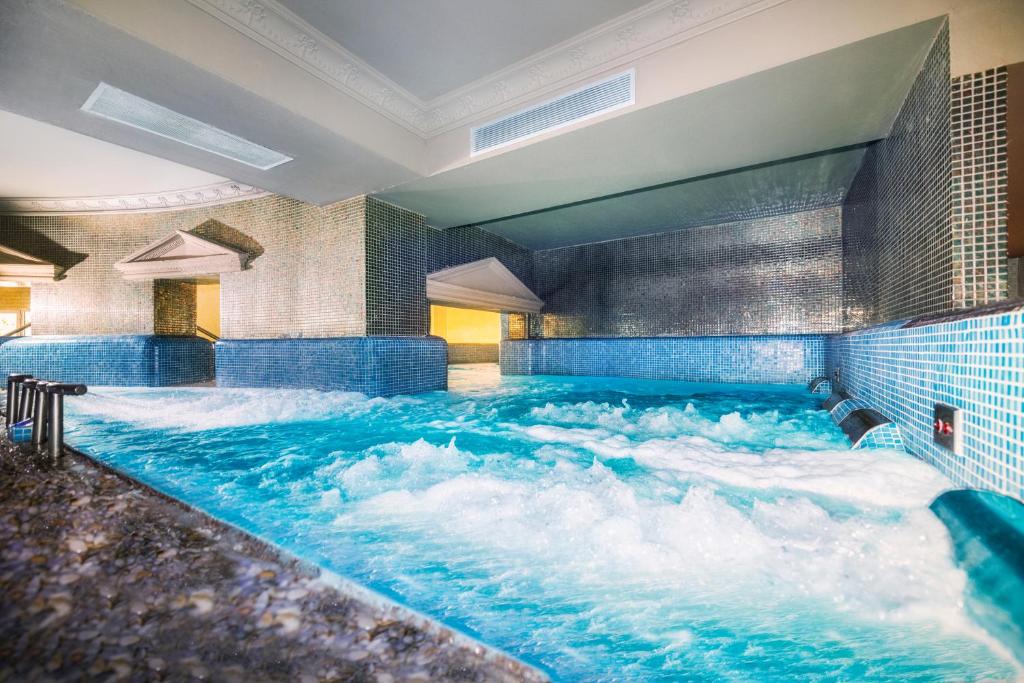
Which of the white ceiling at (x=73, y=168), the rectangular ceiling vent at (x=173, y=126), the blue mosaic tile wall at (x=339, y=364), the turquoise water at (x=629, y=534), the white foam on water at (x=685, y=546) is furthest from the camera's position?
the blue mosaic tile wall at (x=339, y=364)

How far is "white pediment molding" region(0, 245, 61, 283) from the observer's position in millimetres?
6750

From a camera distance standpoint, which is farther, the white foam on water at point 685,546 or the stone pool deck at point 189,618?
the white foam on water at point 685,546

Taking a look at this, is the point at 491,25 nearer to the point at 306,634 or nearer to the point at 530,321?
the point at 306,634

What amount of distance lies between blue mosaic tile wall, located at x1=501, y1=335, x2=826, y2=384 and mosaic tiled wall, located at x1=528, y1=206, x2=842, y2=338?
0.46 metres

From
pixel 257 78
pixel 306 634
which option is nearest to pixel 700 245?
pixel 257 78

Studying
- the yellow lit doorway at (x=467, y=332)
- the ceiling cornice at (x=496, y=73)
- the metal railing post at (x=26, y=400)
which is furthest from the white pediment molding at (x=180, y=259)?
the yellow lit doorway at (x=467, y=332)

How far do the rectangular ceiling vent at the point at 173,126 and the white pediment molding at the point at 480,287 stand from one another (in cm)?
262

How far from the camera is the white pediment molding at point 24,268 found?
266 inches

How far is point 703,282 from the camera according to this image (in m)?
7.54

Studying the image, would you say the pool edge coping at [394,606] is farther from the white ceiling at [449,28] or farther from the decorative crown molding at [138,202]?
the decorative crown molding at [138,202]

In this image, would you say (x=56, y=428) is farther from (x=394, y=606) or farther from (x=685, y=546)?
(x=685, y=546)

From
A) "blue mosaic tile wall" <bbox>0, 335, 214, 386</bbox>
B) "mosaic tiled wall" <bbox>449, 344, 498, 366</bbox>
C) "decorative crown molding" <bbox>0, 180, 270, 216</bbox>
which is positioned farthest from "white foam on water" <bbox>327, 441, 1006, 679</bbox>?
"mosaic tiled wall" <bbox>449, 344, 498, 366</bbox>

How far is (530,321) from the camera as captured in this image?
929 centimetres

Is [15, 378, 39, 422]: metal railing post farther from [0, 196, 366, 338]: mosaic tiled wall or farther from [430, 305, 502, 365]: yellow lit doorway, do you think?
[430, 305, 502, 365]: yellow lit doorway
